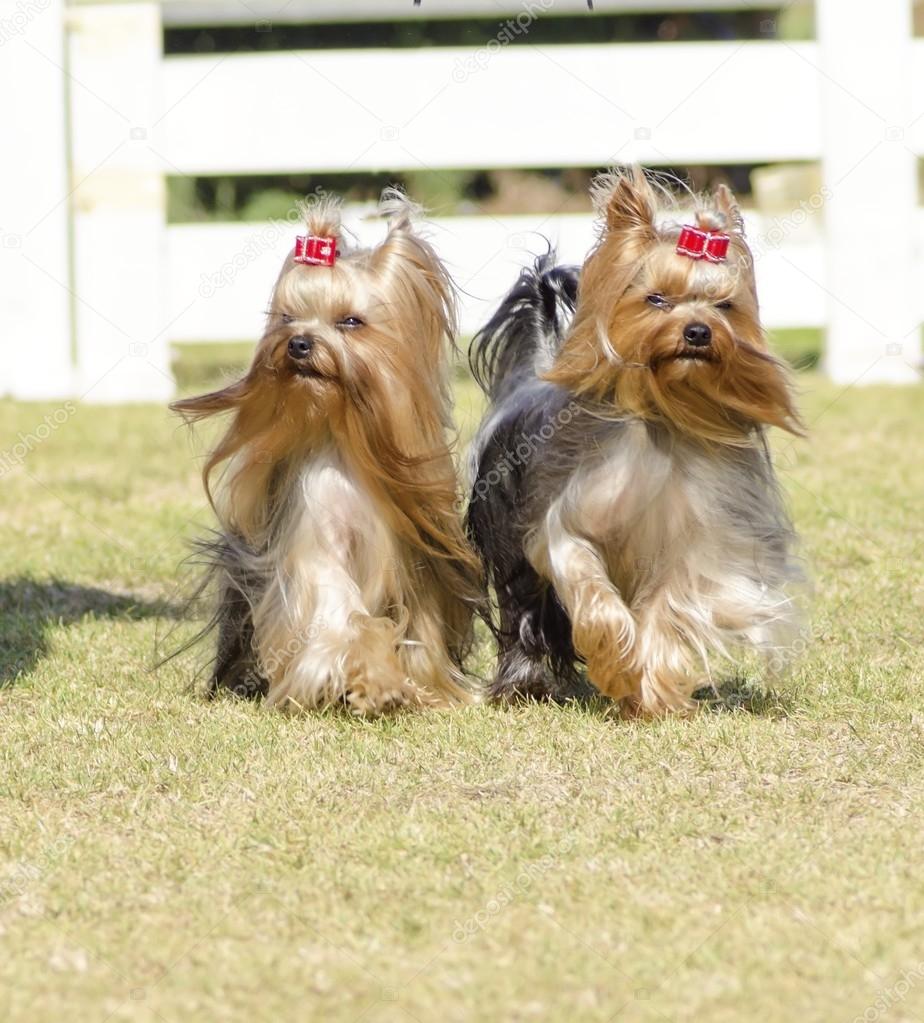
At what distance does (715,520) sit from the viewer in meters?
4.85

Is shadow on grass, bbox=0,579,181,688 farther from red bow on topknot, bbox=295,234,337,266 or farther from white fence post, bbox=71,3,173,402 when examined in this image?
white fence post, bbox=71,3,173,402

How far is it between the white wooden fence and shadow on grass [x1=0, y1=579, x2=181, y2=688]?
6.76 metres

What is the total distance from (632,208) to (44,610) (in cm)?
303

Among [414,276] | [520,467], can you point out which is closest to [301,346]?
[414,276]

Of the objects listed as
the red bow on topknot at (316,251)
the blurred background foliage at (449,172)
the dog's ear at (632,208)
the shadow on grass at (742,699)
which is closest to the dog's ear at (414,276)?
the red bow on topknot at (316,251)

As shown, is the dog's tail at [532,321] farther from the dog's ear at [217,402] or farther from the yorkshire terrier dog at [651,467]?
the dog's ear at [217,402]

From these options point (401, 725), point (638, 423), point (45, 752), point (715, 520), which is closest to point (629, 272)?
point (638, 423)

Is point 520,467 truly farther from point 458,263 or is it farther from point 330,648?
point 458,263

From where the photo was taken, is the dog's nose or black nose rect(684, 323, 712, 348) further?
the dog's nose

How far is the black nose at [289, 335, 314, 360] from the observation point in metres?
4.63

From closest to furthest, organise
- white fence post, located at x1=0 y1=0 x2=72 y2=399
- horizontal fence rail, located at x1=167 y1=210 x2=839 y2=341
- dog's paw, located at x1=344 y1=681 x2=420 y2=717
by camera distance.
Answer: dog's paw, located at x1=344 y1=681 x2=420 y2=717 < white fence post, located at x1=0 y1=0 x2=72 y2=399 < horizontal fence rail, located at x1=167 y1=210 x2=839 y2=341

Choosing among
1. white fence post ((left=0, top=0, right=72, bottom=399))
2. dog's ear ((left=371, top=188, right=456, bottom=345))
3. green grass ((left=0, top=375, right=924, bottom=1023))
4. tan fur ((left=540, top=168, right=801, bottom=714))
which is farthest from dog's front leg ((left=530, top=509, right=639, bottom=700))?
white fence post ((left=0, top=0, right=72, bottom=399))

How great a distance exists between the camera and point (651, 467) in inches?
188

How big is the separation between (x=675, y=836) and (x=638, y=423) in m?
1.31
